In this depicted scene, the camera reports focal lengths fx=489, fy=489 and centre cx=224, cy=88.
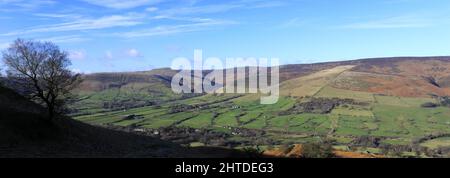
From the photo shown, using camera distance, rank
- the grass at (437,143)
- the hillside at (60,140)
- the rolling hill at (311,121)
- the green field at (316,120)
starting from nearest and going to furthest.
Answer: the hillside at (60,140) → the rolling hill at (311,121) → the grass at (437,143) → the green field at (316,120)

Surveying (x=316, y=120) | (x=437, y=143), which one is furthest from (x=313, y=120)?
(x=437, y=143)

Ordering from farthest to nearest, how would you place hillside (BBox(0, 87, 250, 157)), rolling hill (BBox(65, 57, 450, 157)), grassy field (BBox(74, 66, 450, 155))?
grassy field (BBox(74, 66, 450, 155)) < rolling hill (BBox(65, 57, 450, 157)) < hillside (BBox(0, 87, 250, 157))

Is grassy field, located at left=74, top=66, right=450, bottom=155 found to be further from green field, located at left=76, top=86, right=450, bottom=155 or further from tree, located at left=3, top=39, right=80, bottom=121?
tree, located at left=3, top=39, right=80, bottom=121

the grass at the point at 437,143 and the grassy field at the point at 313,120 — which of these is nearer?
the grass at the point at 437,143

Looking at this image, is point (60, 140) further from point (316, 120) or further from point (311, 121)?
point (316, 120)

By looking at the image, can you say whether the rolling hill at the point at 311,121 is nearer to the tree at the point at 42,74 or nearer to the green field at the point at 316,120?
the green field at the point at 316,120

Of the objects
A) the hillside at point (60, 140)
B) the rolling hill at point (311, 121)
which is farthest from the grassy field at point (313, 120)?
the hillside at point (60, 140)

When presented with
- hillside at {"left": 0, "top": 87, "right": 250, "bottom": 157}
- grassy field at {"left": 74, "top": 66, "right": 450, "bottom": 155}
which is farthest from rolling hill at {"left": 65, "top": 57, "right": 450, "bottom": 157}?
hillside at {"left": 0, "top": 87, "right": 250, "bottom": 157}

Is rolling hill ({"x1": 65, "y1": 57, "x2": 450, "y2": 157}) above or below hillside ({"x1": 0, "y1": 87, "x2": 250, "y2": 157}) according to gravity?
below

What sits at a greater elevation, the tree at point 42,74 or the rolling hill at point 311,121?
the tree at point 42,74

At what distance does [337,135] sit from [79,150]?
94277mm

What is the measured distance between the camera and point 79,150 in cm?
3975
